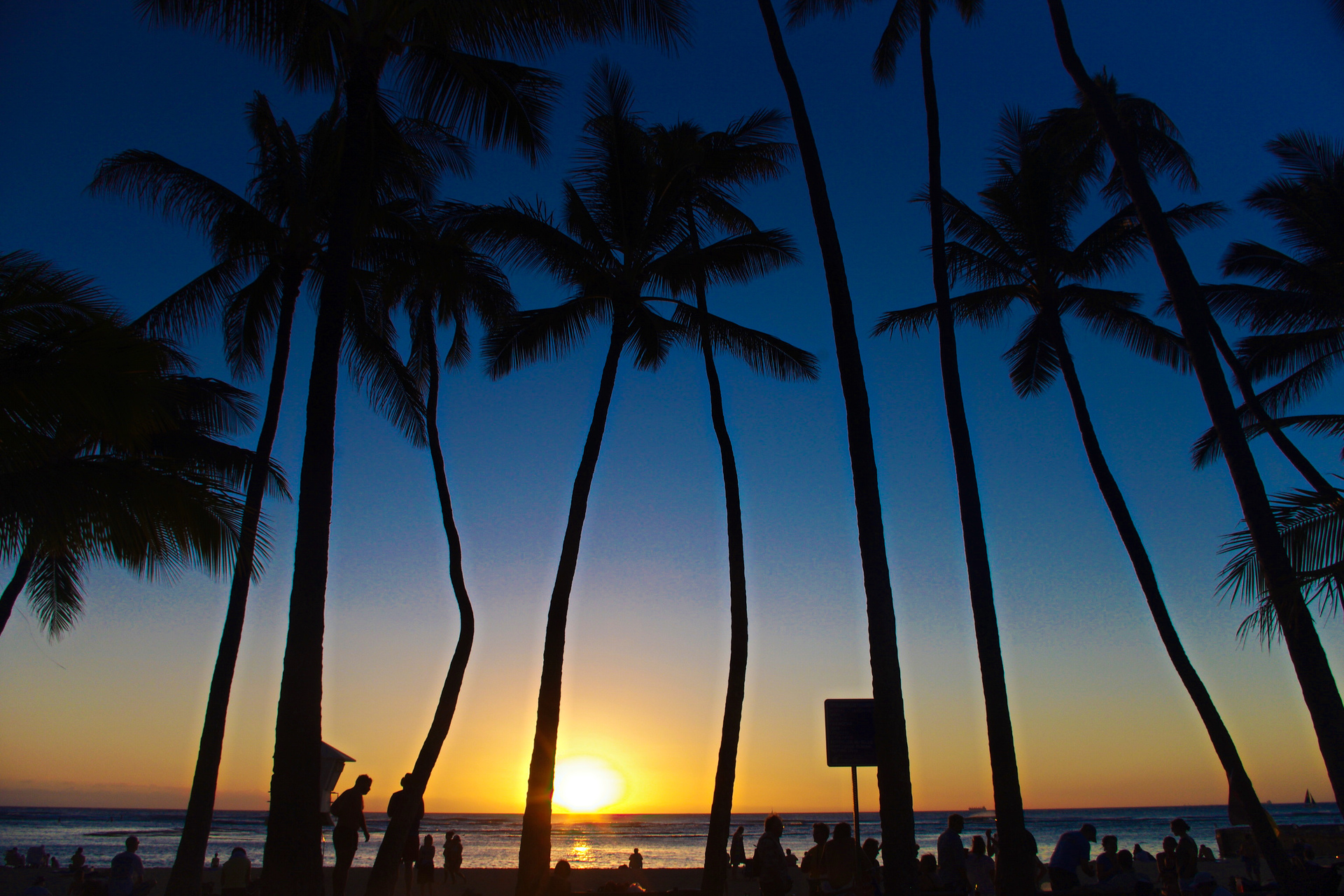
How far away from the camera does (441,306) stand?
652 inches

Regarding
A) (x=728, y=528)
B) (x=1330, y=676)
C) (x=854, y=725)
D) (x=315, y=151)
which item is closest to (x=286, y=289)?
(x=315, y=151)

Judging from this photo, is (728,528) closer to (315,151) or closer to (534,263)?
(534,263)

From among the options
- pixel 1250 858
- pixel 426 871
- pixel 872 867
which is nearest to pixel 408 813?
pixel 426 871

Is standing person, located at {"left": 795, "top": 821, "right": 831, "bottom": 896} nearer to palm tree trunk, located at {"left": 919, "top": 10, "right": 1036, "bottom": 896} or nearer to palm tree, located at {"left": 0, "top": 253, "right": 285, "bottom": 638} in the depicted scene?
palm tree trunk, located at {"left": 919, "top": 10, "right": 1036, "bottom": 896}

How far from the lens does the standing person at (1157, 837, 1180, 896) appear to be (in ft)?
33.0

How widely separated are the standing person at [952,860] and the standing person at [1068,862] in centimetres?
119

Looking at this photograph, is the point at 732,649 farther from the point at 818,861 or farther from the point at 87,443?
the point at 87,443

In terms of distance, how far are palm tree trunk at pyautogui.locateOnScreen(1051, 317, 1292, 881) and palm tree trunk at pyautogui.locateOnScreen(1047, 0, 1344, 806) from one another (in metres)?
5.46

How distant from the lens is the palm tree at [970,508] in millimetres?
9469

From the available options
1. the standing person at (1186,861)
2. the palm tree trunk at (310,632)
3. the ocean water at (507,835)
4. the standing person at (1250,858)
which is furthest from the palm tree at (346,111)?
the ocean water at (507,835)

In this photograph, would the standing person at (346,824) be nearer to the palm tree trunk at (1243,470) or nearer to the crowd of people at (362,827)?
the crowd of people at (362,827)

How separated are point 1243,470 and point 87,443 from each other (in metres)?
10.2

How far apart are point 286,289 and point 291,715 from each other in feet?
32.2

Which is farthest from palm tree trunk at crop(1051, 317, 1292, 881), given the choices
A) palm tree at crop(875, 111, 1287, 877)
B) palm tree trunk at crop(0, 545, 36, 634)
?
palm tree trunk at crop(0, 545, 36, 634)
